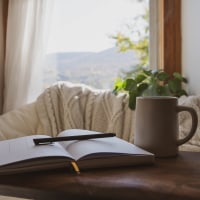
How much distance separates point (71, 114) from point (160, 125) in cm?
122

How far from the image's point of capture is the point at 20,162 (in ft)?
2.27

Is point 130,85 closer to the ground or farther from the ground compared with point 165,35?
closer to the ground

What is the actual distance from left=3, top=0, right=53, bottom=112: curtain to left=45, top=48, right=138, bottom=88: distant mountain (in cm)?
11

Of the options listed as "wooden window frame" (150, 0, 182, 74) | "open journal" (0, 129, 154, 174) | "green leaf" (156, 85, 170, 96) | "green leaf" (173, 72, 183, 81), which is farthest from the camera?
"wooden window frame" (150, 0, 182, 74)

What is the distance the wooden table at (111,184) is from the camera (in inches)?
22.9

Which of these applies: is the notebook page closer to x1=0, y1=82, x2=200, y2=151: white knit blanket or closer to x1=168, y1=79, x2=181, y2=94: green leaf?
x1=0, y1=82, x2=200, y2=151: white knit blanket

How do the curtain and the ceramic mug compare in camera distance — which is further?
the curtain

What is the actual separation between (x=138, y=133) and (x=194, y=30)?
4.10 ft

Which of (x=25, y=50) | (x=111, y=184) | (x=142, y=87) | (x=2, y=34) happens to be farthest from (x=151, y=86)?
(x=111, y=184)

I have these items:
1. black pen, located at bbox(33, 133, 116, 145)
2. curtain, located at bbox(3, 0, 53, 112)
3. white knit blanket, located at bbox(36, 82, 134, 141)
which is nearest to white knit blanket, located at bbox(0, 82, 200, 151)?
white knit blanket, located at bbox(36, 82, 134, 141)

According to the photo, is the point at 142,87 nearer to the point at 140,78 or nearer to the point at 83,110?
the point at 140,78

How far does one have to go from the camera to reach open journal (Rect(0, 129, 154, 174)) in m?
0.69

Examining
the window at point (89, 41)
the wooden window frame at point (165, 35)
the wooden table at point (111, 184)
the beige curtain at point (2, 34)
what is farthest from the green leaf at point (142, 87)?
the wooden table at point (111, 184)

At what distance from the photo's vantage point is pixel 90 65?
2.46 meters
